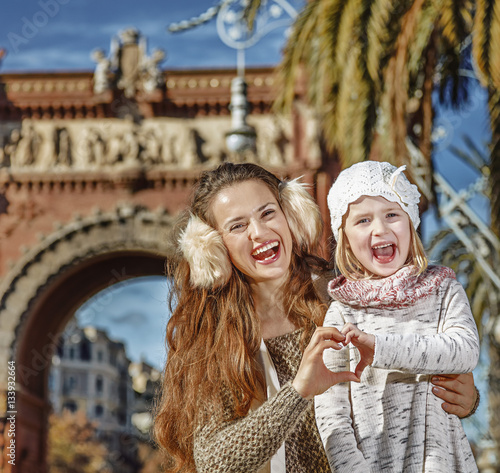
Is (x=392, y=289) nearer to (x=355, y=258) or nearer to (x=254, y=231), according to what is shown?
(x=355, y=258)

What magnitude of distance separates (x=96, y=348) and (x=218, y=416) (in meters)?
52.8

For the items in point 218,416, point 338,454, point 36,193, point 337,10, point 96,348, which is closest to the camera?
point 338,454

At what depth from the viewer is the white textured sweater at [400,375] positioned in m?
2.52

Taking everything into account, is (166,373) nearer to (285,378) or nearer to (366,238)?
(285,378)

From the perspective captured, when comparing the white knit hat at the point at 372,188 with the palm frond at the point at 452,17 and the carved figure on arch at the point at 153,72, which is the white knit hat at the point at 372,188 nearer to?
the palm frond at the point at 452,17

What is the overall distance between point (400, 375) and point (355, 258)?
41 cm

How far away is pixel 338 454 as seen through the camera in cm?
253

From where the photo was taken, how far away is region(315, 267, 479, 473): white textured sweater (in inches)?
99.3

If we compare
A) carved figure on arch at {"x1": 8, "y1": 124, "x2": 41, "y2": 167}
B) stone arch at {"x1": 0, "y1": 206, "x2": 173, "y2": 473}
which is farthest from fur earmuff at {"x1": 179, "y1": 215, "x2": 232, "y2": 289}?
carved figure on arch at {"x1": 8, "y1": 124, "x2": 41, "y2": 167}

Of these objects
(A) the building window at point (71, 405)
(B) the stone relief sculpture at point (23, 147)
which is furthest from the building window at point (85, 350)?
(B) the stone relief sculpture at point (23, 147)

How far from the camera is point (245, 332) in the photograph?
289cm

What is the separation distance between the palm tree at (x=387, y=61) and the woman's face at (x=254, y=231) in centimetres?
354

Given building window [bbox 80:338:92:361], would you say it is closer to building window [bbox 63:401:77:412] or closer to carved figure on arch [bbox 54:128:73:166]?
building window [bbox 63:401:77:412]

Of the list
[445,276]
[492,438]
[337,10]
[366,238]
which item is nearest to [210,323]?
[366,238]
